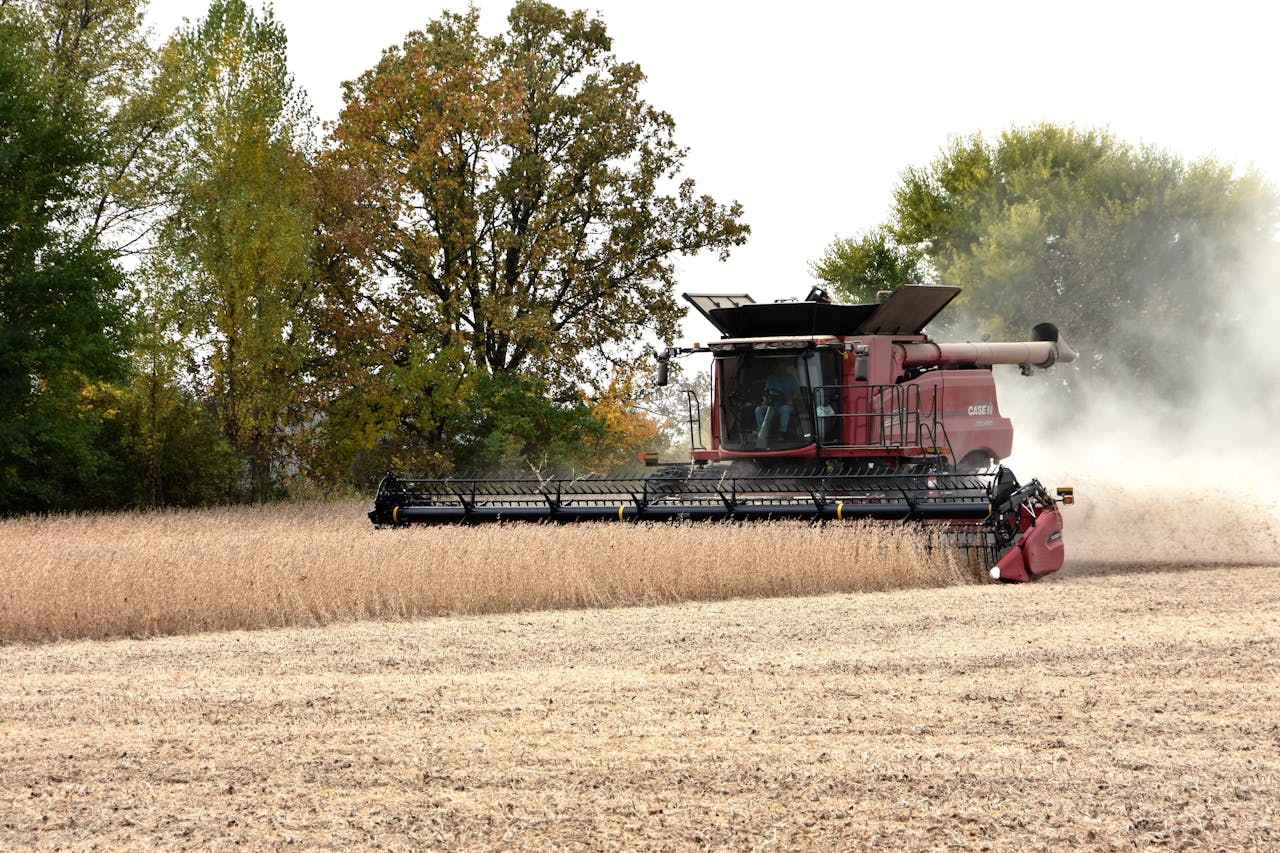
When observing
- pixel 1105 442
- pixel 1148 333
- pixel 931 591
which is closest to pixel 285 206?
pixel 931 591

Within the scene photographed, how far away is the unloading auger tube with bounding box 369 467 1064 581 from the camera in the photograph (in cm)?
1182

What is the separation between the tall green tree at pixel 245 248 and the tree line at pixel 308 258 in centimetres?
5

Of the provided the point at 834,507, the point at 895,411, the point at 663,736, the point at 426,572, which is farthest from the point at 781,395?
the point at 663,736

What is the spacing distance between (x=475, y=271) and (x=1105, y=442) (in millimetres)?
13982

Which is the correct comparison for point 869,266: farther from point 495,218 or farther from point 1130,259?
point 495,218

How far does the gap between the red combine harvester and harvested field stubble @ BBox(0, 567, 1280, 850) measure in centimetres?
226

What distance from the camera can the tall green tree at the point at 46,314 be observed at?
21.3m

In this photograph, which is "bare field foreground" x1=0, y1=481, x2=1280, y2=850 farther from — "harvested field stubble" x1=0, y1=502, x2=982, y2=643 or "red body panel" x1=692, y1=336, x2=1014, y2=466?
"red body panel" x1=692, y1=336, x2=1014, y2=466

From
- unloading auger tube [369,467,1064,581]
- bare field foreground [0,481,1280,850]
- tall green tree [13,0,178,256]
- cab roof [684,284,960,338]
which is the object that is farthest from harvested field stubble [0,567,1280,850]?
tall green tree [13,0,178,256]

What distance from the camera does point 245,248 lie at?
2256 centimetres

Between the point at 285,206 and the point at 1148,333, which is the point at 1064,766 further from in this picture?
the point at 1148,333

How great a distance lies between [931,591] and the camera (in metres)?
11.4

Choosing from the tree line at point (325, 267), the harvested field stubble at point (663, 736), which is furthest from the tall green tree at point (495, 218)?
the harvested field stubble at point (663, 736)

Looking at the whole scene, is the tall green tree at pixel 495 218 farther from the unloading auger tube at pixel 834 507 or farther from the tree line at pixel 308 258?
the unloading auger tube at pixel 834 507
